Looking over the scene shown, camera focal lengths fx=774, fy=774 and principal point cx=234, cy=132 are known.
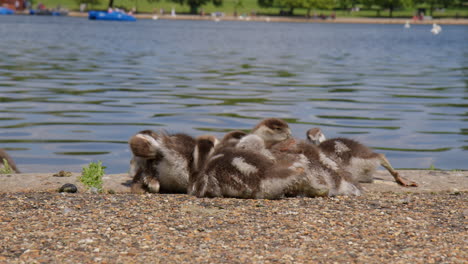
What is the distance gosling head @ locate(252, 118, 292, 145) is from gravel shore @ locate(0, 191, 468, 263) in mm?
1595

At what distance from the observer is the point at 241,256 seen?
616 cm

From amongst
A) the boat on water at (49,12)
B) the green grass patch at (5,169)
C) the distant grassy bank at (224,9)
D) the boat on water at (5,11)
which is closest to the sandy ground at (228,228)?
Answer: the green grass patch at (5,169)

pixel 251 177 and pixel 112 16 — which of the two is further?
pixel 112 16

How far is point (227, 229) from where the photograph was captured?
22.9ft

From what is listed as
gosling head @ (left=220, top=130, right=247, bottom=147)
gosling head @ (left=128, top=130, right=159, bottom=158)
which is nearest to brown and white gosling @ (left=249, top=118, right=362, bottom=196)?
gosling head @ (left=220, top=130, right=247, bottom=147)

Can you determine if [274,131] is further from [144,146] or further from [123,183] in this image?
[123,183]

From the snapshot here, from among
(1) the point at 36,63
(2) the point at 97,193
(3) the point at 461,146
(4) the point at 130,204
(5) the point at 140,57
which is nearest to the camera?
(4) the point at 130,204

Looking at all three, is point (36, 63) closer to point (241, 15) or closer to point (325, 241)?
point (325, 241)

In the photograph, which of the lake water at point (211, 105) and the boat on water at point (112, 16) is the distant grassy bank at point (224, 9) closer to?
the boat on water at point (112, 16)

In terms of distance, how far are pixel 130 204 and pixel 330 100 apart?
1517 cm

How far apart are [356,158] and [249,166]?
1.86m

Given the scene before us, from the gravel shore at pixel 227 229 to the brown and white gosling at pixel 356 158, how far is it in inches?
41.9

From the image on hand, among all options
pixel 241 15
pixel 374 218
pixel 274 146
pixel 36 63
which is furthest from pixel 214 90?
pixel 241 15

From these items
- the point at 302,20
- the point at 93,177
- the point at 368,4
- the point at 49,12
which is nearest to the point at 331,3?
the point at 302,20
